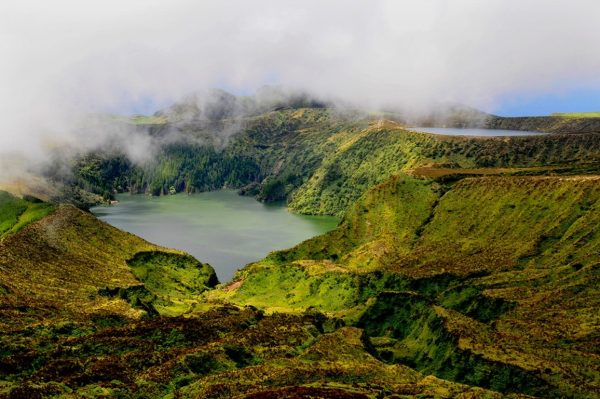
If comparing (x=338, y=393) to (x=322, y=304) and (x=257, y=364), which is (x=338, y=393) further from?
(x=322, y=304)

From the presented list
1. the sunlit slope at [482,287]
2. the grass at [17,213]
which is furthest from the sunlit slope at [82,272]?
the sunlit slope at [482,287]

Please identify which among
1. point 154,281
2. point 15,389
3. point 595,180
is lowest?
point 154,281

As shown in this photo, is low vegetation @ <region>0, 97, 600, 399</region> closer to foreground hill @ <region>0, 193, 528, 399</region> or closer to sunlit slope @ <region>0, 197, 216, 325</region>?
foreground hill @ <region>0, 193, 528, 399</region>

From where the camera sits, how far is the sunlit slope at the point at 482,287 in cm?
8688

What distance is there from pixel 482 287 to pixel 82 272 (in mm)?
100497

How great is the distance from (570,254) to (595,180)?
35.3m

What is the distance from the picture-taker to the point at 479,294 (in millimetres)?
128750

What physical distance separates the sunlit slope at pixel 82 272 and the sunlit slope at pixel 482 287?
64.8 feet

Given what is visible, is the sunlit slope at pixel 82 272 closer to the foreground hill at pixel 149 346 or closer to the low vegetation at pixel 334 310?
the foreground hill at pixel 149 346

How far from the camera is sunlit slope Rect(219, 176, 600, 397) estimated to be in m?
86.9

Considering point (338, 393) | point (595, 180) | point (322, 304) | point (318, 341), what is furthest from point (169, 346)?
point (595, 180)

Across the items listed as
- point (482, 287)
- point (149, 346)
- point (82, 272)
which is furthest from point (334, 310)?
point (82, 272)

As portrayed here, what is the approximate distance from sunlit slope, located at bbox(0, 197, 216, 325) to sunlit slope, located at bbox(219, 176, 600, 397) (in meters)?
19.8

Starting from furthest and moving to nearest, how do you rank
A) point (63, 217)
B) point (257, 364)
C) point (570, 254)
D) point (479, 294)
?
point (63, 217) → point (570, 254) → point (479, 294) → point (257, 364)
